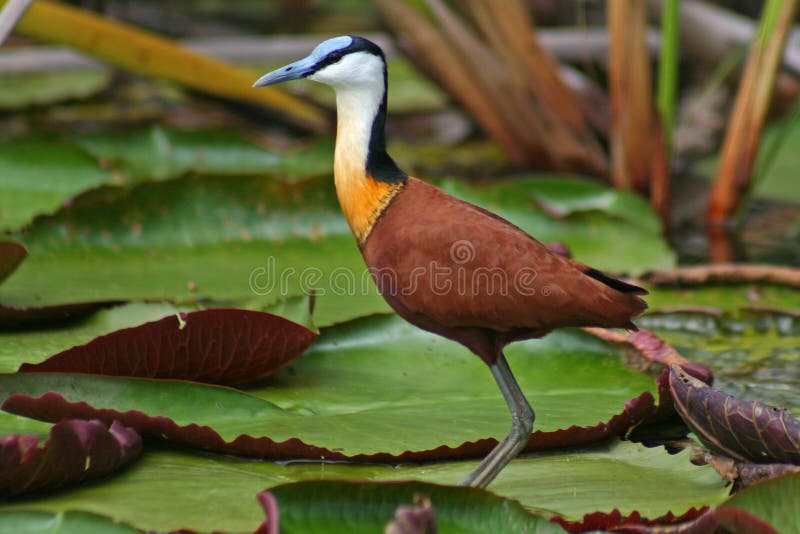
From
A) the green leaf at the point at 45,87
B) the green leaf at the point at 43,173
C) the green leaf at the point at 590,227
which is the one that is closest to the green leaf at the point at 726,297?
the green leaf at the point at 590,227

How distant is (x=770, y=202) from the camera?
15.1ft

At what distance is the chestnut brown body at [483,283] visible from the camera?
2.03m

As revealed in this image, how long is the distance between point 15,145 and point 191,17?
4429mm

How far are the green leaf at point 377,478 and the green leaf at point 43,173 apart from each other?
1.87 metres

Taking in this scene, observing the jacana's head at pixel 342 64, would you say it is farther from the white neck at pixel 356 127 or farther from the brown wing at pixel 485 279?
the brown wing at pixel 485 279

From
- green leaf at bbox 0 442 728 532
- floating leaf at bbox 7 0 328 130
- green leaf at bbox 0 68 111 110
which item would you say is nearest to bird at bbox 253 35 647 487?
green leaf at bbox 0 442 728 532

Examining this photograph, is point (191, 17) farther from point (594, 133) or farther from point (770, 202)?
point (770, 202)

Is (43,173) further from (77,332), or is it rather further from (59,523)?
(59,523)

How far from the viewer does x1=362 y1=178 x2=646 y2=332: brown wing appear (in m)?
2.03

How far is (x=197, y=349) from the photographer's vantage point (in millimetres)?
2266

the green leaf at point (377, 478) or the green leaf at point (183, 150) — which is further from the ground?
the green leaf at point (183, 150)

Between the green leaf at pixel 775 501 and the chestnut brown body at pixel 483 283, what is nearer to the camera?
the green leaf at pixel 775 501

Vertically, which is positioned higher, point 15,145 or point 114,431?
point 15,145

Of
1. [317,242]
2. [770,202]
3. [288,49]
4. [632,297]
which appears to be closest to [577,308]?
[632,297]
